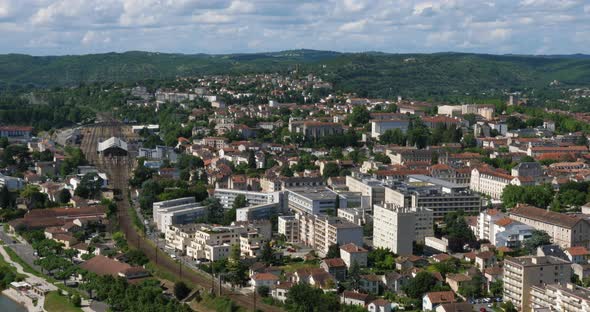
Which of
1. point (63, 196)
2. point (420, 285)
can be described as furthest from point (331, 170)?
point (420, 285)

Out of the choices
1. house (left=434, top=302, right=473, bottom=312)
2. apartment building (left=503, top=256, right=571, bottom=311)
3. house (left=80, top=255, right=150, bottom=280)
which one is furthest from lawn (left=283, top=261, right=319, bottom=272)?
apartment building (left=503, top=256, right=571, bottom=311)

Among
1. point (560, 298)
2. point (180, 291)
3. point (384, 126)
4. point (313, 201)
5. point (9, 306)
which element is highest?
point (560, 298)

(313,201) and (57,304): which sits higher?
(313,201)

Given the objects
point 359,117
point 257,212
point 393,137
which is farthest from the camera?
point 359,117

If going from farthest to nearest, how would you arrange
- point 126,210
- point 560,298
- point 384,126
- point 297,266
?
1. point 384,126
2. point 126,210
3. point 297,266
4. point 560,298

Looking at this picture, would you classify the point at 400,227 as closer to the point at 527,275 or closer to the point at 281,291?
the point at 281,291

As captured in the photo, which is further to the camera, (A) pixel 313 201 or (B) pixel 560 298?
(A) pixel 313 201

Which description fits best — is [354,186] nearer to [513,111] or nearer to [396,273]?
[396,273]
